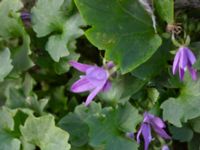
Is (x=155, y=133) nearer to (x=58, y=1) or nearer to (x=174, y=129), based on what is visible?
(x=174, y=129)

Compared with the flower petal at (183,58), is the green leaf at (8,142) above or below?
below

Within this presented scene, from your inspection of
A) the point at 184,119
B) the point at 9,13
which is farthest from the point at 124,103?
the point at 9,13

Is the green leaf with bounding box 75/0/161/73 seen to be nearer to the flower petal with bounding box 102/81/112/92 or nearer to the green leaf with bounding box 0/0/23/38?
the flower petal with bounding box 102/81/112/92

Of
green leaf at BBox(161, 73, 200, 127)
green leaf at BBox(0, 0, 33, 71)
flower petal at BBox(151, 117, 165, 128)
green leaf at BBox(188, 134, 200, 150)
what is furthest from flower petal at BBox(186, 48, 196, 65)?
green leaf at BBox(0, 0, 33, 71)

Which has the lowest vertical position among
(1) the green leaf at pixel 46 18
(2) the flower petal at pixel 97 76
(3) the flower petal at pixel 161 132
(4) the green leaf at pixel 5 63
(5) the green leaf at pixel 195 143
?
(5) the green leaf at pixel 195 143

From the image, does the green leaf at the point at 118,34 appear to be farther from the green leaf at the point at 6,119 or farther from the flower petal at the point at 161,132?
the green leaf at the point at 6,119

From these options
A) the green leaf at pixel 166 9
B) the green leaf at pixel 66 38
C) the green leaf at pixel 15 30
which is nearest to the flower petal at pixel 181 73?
the green leaf at pixel 166 9

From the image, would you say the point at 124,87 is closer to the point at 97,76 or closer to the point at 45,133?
the point at 97,76

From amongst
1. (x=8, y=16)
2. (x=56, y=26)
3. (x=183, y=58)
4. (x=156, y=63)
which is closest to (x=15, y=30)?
(x=8, y=16)
